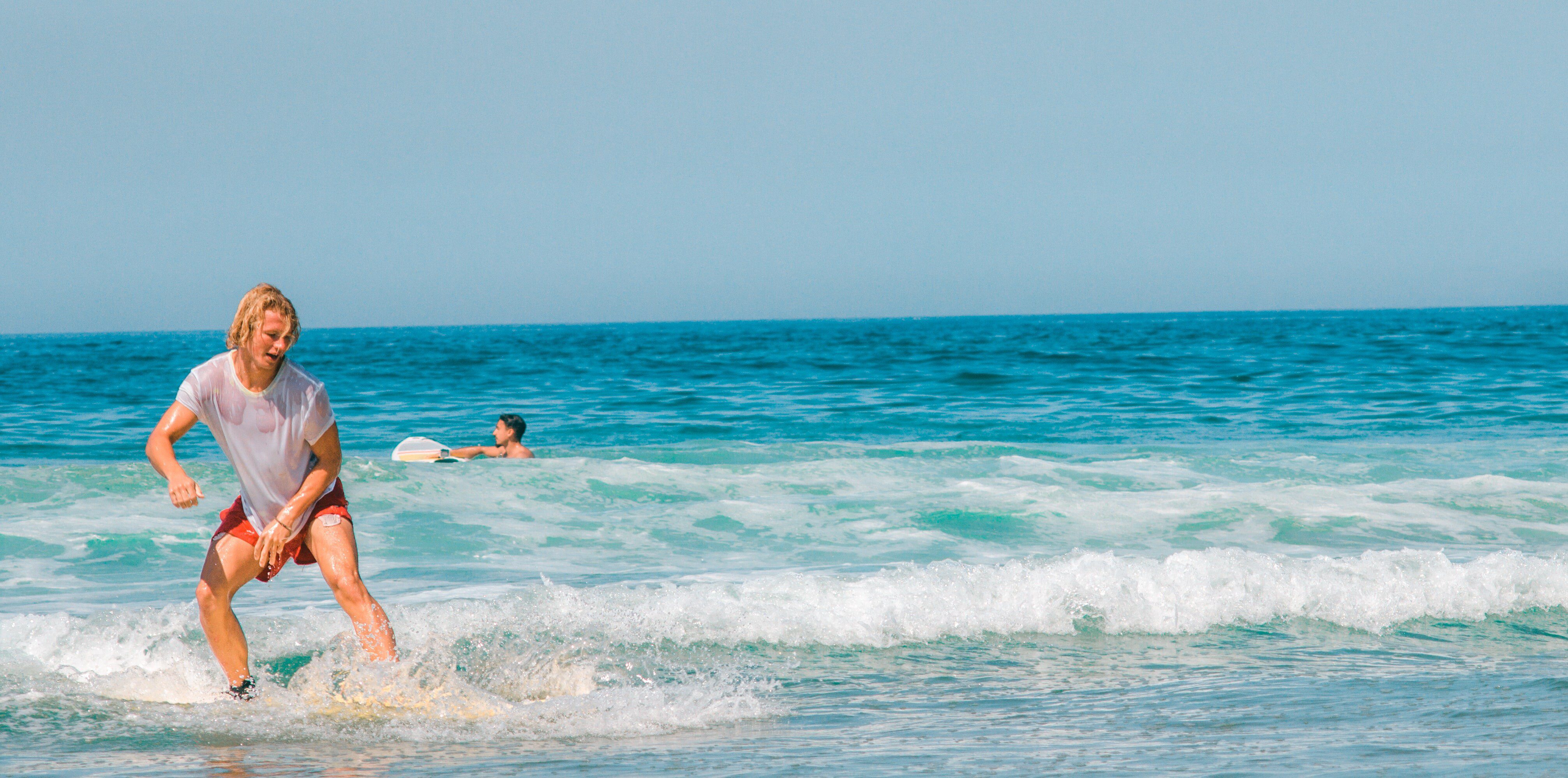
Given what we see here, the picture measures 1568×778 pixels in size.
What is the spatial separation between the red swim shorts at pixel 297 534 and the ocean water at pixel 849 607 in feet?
1.62

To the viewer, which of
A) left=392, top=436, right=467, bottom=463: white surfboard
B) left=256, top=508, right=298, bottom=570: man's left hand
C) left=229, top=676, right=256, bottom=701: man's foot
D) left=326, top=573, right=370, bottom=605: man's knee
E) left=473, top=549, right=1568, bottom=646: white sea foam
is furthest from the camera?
left=392, top=436, right=467, bottom=463: white surfboard

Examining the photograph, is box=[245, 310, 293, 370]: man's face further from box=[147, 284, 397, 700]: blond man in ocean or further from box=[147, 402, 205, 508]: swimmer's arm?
box=[147, 402, 205, 508]: swimmer's arm

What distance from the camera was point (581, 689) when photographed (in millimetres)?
5211

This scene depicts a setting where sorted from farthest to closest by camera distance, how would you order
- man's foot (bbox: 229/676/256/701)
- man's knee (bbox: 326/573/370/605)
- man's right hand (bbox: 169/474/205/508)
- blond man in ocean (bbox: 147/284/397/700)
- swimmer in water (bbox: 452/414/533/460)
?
1. swimmer in water (bbox: 452/414/533/460)
2. man's foot (bbox: 229/676/256/701)
3. man's knee (bbox: 326/573/370/605)
4. blond man in ocean (bbox: 147/284/397/700)
5. man's right hand (bbox: 169/474/205/508)

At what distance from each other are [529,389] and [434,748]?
2289cm

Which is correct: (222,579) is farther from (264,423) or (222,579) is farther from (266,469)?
(264,423)

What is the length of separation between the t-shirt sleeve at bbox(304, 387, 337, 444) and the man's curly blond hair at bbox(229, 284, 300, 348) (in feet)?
0.88

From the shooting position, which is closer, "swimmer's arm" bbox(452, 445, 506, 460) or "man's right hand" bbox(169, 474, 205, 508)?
"man's right hand" bbox(169, 474, 205, 508)

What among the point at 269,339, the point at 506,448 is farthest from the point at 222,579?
the point at 506,448

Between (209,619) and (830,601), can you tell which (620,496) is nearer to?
(830,601)

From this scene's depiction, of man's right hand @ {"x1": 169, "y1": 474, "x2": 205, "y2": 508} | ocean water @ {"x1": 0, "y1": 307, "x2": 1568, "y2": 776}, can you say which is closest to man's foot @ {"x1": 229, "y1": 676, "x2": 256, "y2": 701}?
ocean water @ {"x1": 0, "y1": 307, "x2": 1568, "y2": 776}

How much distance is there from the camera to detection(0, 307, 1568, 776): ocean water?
4422 mm

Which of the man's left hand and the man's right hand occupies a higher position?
the man's right hand

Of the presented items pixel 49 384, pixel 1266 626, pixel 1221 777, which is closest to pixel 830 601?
pixel 1266 626
